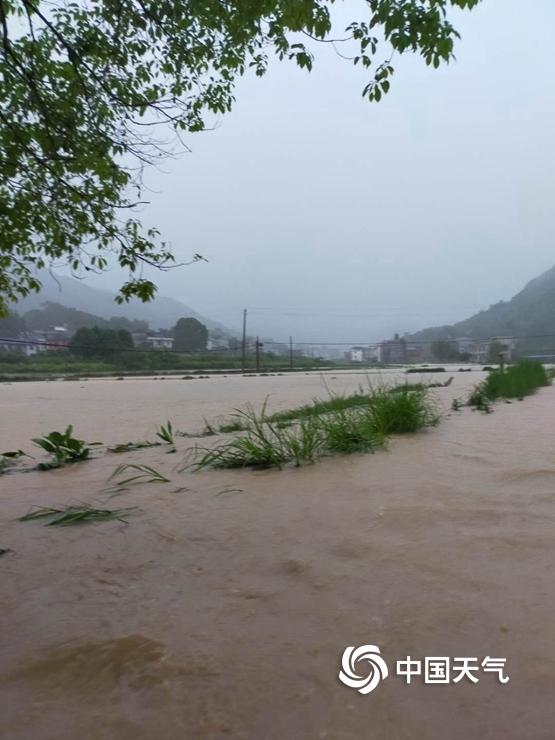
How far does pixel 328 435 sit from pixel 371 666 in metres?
2.93

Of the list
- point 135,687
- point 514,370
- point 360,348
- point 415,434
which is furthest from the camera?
point 360,348

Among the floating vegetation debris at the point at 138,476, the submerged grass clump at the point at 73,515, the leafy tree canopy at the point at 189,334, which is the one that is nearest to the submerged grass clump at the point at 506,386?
the floating vegetation debris at the point at 138,476

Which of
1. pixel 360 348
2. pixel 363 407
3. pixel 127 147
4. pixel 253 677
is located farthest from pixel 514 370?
pixel 360 348

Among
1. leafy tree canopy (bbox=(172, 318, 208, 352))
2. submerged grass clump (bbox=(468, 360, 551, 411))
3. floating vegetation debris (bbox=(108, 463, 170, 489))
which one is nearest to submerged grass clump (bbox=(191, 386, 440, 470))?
floating vegetation debris (bbox=(108, 463, 170, 489))

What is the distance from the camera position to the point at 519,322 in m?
47.0

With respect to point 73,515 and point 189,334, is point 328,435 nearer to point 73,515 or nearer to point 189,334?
point 73,515

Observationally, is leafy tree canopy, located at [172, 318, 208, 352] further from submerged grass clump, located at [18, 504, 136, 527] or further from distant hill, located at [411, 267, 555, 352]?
submerged grass clump, located at [18, 504, 136, 527]

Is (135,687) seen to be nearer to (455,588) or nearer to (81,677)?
(81,677)

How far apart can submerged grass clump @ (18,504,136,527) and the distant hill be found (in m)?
39.5

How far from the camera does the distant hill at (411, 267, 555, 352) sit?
132ft

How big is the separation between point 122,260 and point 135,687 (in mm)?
2487

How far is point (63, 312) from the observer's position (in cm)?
4025

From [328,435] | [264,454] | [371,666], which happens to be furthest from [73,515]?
→ [328,435]

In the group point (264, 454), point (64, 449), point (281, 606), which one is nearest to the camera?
point (281, 606)
